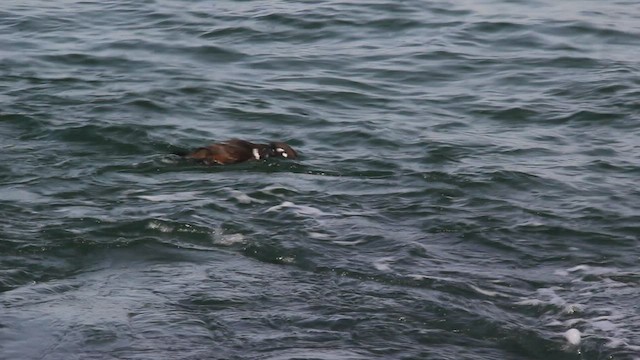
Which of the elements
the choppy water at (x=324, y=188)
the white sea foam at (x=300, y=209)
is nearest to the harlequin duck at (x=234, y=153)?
the choppy water at (x=324, y=188)

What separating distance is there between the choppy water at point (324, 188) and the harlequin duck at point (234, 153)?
4.2 inches

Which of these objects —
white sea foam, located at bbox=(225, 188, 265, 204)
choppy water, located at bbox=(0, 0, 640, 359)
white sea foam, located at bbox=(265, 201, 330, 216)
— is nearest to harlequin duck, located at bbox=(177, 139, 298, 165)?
choppy water, located at bbox=(0, 0, 640, 359)

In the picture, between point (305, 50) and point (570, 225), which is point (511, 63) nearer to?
point (305, 50)

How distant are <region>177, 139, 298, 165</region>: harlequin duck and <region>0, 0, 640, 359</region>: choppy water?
4.2 inches

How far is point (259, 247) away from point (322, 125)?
160 inches

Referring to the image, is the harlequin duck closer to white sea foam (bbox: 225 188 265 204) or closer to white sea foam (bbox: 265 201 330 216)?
white sea foam (bbox: 225 188 265 204)

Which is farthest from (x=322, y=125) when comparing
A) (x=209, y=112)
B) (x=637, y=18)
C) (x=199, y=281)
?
(x=637, y=18)

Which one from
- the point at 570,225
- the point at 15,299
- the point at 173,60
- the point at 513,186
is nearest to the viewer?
the point at 15,299

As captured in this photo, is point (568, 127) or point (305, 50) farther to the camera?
point (305, 50)

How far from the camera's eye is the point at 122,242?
9219mm

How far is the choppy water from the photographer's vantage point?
7.78 metres

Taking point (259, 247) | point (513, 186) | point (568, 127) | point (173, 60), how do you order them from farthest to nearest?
point (173, 60) → point (568, 127) → point (513, 186) → point (259, 247)

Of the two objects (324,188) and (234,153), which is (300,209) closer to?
(324,188)

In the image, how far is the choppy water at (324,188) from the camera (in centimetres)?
778
